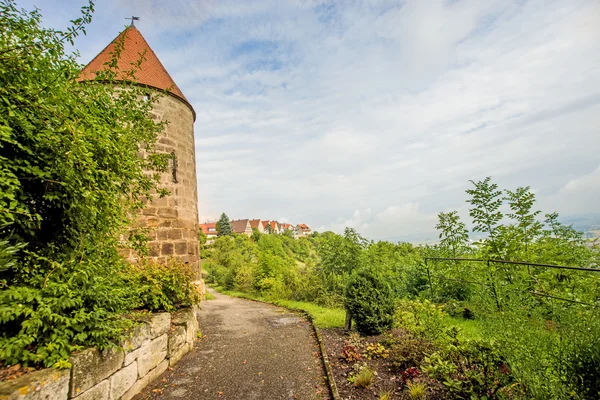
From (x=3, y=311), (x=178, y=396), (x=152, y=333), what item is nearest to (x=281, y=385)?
(x=178, y=396)

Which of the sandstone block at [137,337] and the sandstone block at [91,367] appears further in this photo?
the sandstone block at [137,337]

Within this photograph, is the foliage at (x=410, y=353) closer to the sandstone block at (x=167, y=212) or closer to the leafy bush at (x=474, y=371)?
the leafy bush at (x=474, y=371)

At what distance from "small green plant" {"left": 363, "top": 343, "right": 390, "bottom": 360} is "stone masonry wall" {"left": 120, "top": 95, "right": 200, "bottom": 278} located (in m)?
6.14

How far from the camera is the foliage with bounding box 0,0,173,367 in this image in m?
2.62

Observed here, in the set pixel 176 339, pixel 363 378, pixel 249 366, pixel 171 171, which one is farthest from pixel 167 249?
pixel 363 378

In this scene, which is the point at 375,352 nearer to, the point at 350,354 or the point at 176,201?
the point at 350,354

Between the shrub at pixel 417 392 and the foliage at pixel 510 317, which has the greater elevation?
the foliage at pixel 510 317

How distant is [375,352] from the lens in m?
5.05

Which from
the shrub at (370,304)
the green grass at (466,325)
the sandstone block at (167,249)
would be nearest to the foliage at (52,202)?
the shrub at (370,304)

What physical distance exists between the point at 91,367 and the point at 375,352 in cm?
426

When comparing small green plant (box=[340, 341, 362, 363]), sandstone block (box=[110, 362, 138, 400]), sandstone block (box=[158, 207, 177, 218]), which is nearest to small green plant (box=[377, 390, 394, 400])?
small green plant (box=[340, 341, 362, 363])

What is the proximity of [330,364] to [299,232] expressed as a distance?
396 feet

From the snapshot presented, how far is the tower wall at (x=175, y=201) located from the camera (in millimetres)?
8297

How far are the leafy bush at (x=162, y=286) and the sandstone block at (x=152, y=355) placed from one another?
0.66 m
